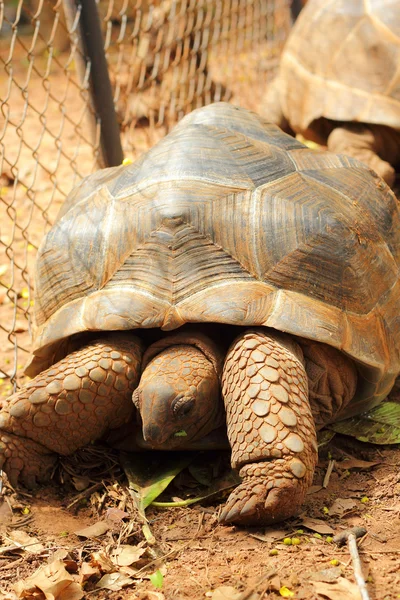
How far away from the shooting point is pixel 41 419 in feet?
8.86

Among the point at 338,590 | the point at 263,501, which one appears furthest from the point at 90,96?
the point at 338,590

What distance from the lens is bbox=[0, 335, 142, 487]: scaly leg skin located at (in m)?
2.67

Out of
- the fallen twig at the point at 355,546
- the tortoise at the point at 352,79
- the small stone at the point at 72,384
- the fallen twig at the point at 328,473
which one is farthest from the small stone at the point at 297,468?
the tortoise at the point at 352,79

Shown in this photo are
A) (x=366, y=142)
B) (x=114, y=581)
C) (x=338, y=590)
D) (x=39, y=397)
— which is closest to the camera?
(x=338, y=590)

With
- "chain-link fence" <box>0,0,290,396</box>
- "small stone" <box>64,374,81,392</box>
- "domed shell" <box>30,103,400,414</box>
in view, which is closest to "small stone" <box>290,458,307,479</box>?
"domed shell" <box>30,103,400,414</box>

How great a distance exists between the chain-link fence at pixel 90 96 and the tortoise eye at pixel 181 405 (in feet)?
3.27

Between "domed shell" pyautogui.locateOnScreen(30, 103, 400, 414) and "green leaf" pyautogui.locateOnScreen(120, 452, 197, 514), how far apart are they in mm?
558

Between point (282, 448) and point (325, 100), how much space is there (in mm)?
3345

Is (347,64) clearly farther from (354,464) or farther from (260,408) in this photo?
(260,408)

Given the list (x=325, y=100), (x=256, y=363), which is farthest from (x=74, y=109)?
(x=256, y=363)

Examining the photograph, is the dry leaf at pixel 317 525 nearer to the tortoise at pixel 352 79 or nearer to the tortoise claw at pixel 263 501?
the tortoise claw at pixel 263 501

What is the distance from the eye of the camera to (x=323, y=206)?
9.31 feet

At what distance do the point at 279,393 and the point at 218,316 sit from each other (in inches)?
13.7

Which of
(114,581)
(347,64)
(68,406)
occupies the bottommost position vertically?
(114,581)
